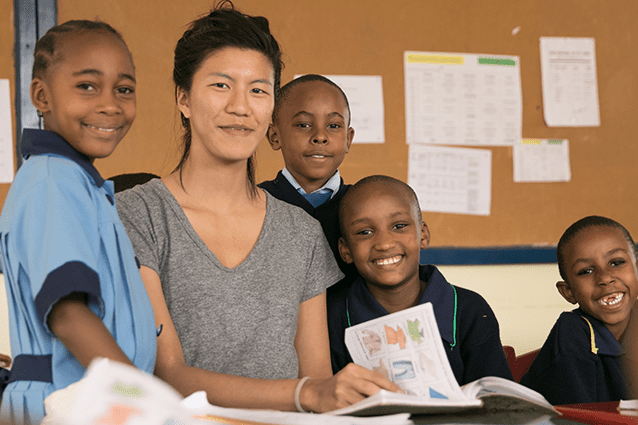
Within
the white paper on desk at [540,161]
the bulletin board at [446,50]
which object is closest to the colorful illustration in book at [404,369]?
the bulletin board at [446,50]

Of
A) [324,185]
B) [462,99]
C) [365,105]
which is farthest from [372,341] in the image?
[462,99]

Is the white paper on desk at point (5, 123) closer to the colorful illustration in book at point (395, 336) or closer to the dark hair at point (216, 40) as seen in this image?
the dark hair at point (216, 40)

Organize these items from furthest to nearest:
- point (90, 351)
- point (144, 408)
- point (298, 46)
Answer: point (298, 46) < point (90, 351) < point (144, 408)

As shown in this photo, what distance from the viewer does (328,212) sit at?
5.20 ft

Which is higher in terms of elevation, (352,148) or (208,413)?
(352,148)

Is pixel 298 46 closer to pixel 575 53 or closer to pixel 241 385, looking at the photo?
pixel 575 53

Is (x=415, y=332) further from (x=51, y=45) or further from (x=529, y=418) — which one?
(x=51, y=45)

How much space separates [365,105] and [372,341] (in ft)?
4.93

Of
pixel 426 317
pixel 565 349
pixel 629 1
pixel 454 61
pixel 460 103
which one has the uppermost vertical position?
pixel 629 1

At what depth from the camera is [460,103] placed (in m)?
2.57

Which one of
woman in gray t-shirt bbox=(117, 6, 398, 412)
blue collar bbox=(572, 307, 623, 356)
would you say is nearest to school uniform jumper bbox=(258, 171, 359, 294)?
woman in gray t-shirt bbox=(117, 6, 398, 412)

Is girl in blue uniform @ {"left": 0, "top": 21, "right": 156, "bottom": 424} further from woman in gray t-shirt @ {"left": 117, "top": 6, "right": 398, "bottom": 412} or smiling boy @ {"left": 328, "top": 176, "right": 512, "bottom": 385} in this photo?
smiling boy @ {"left": 328, "top": 176, "right": 512, "bottom": 385}

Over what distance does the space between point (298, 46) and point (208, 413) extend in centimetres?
193

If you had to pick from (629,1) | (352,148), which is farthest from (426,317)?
(629,1)
